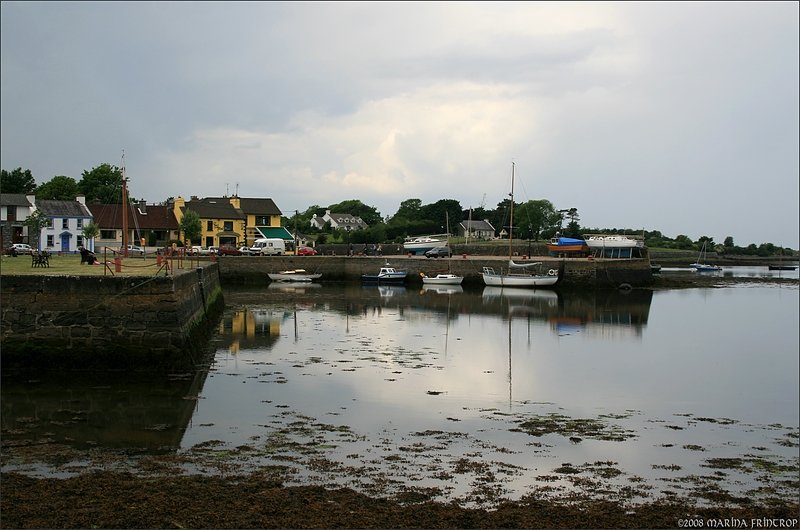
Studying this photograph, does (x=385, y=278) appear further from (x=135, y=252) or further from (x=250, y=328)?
(x=250, y=328)

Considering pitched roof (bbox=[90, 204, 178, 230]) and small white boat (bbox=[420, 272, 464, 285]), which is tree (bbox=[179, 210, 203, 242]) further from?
small white boat (bbox=[420, 272, 464, 285])

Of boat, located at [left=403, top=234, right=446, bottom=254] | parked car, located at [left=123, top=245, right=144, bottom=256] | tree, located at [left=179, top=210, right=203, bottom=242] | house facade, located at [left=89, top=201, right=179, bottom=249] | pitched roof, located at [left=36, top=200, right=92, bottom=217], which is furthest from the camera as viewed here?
boat, located at [left=403, top=234, right=446, bottom=254]

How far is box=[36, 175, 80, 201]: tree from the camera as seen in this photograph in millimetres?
87625

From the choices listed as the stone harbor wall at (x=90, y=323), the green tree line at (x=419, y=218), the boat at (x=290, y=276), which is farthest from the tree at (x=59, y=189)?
the stone harbor wall at (x=90, y=323)

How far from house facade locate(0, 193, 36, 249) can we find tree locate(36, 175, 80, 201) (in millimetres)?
26024

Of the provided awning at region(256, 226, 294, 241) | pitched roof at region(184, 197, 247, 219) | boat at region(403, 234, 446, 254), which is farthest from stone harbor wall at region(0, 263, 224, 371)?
awning at region(256, 226, 294, 241)

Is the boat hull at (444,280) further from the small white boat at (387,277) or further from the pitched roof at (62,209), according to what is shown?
the pitched roof at (62,209)

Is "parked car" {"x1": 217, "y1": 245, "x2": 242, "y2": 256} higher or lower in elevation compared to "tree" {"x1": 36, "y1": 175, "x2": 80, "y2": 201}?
lower

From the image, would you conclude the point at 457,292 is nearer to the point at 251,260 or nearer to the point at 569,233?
the point at 251,260

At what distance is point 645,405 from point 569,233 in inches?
3626

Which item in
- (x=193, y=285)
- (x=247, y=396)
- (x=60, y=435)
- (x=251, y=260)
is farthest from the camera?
(x=251, y=260)

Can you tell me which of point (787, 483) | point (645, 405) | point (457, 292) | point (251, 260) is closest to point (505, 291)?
point (457, 292)

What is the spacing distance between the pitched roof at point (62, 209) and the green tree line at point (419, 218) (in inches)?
421

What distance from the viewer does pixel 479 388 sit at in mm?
17984
